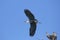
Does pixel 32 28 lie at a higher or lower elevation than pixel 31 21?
lower

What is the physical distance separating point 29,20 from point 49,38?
740cm

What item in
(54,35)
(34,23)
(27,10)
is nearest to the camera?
(27,10)

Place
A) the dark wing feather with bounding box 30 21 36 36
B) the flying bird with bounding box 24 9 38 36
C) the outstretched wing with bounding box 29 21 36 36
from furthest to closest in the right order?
1. the outstretched wing with bounding box 29 21 36 36
2. the dark wing feather with bounding box 30 21 36 36
3. the flying bird with bounding box 24 9 38 36

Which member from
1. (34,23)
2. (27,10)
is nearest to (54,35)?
(34,23)

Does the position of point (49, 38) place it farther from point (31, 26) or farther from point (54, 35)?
point (31, 26)

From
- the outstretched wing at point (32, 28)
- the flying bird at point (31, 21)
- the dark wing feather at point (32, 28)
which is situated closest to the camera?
the flying bird at point (31, 21)

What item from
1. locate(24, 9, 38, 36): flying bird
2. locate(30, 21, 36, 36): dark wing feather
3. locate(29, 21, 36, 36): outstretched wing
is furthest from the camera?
locate(29, 21, 36, 36): outstretched wing

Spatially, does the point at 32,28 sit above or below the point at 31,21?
below

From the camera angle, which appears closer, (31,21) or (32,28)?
(31,21)

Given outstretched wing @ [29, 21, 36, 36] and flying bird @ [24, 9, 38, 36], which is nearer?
flying bird @ [24, 9, 38, 36]

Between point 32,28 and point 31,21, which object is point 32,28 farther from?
point 31,21

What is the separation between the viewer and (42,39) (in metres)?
69.1

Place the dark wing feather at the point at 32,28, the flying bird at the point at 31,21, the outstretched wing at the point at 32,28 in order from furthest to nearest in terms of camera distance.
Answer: the outstretched wing at the point at 32,28, the dark wing feather at the point at 32,28, the flying bird at the point at 31,21

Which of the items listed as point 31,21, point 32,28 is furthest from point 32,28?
point 31,21
